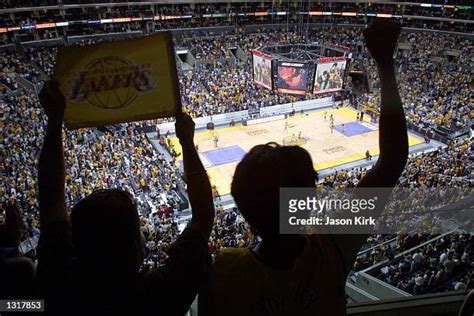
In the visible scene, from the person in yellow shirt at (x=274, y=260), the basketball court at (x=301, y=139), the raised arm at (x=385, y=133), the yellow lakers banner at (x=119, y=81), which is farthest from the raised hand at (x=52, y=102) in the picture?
the basketball court at (x=301, y=139)

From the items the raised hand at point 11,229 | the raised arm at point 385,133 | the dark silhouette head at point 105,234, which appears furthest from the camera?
the raised hand at point 11,229

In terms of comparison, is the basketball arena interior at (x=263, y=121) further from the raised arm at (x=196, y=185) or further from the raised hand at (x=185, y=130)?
the raised hand at (x=185, y=130)

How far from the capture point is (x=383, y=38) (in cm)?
200

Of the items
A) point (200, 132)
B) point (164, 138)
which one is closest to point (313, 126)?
point (200, 132)

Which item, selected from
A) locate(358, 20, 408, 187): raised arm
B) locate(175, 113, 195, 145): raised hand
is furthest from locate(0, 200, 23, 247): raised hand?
locate(358, 20, 408, 187): raised arm

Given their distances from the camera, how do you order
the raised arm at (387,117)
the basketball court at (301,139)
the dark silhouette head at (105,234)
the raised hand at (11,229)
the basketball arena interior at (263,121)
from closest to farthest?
1. the dark silhouette head at (105,234)
2. the raised arm at (387,117)
3. the raised hand at (11,229)
4. the basketball arena interior at (263,121)
5. the basketball court at (301,139)

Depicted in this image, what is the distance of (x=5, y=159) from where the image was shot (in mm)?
17547

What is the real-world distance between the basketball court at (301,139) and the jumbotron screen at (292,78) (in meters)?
2.67

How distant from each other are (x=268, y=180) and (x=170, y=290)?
0.58 metres

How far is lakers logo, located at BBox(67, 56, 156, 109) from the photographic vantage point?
3068 millimetres

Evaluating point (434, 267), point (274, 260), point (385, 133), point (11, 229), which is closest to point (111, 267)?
point (274, 260)

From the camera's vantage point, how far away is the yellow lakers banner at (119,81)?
301cm

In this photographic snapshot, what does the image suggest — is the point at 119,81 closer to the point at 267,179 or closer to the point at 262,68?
the point at 267,179

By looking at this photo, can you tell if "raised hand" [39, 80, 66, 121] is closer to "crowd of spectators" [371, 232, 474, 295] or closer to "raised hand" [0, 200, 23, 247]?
"raised hand" [0, 200, 23, 247]
